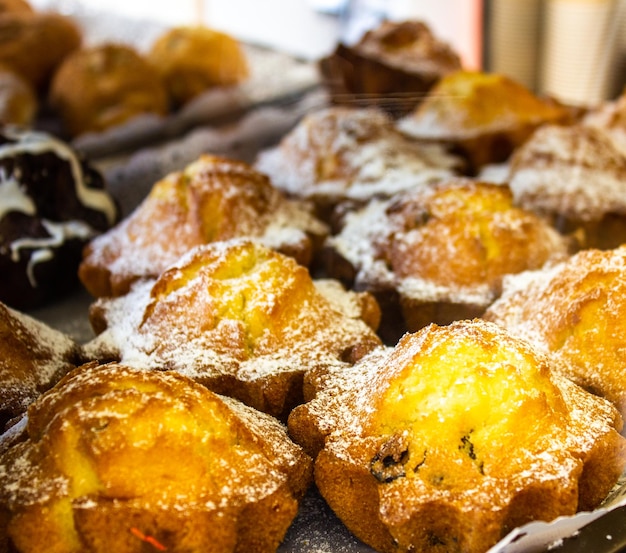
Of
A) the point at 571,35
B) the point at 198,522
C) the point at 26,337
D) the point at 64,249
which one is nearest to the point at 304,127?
the point at 64,249

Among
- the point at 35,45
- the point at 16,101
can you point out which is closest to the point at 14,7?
the point at 35,45

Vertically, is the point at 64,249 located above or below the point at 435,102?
below

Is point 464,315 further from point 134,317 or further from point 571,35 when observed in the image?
point 571,35

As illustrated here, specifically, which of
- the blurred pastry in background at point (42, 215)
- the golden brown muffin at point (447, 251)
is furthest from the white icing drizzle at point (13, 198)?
the golden brown muffin at point (447, 251)

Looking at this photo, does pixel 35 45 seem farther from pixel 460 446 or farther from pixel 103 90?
pixel 460 446

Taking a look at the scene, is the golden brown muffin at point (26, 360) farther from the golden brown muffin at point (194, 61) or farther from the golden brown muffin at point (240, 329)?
the golden brown muffin at point (194, 61)

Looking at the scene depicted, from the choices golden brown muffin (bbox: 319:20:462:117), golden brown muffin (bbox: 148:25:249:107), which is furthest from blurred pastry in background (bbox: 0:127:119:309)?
golden brown muffin (bbox: 148:25:249:107)
